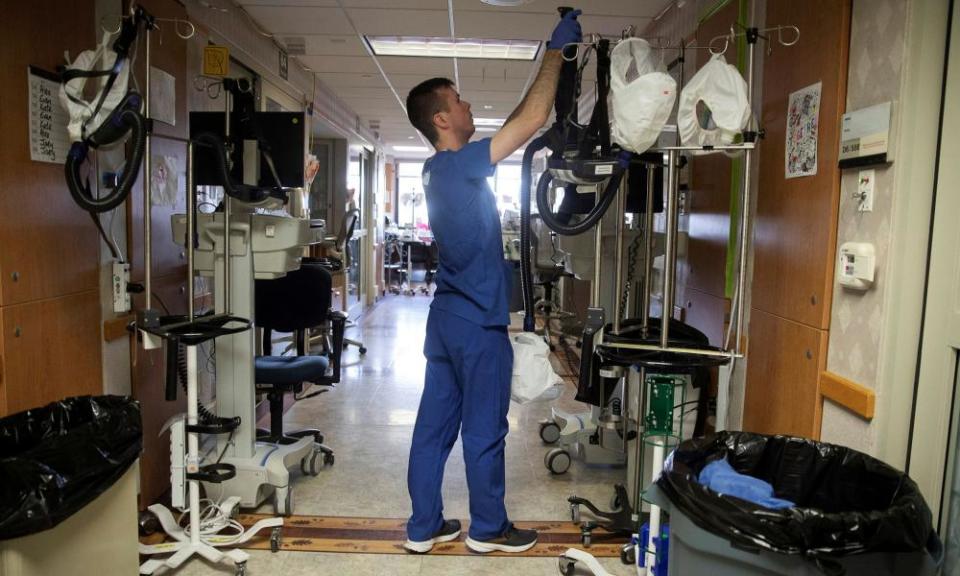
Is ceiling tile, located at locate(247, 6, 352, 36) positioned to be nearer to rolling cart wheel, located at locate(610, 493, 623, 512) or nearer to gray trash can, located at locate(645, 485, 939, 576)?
rolling cart wheel, located at locate(610, 493, 623, 512)

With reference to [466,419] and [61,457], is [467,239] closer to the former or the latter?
[466,419]

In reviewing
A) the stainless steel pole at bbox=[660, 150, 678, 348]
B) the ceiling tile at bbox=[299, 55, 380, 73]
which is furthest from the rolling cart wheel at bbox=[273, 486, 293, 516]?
the ceiling tile at bbox=[299, 55, 380, 73]

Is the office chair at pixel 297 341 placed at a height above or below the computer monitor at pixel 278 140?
below

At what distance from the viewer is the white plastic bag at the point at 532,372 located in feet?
7.82

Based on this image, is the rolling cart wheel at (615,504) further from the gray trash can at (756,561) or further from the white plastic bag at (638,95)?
the white plastic bag at (638,95)

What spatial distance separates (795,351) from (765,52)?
3.72 feet

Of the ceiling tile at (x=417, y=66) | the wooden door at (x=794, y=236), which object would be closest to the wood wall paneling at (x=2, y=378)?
the wooden door at (x=794, y=236)

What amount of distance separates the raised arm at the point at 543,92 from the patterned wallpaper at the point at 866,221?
2.54 feet

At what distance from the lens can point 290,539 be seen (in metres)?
2.55

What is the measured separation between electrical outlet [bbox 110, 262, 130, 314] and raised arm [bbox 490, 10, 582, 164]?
5.14ft

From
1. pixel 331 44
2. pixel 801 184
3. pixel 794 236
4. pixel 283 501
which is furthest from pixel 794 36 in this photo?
pixel 331 44

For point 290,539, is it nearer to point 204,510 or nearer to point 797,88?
point 204,510

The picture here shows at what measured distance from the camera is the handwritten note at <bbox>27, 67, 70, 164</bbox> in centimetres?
204

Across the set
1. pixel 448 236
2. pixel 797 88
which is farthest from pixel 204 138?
pixel 797 88
